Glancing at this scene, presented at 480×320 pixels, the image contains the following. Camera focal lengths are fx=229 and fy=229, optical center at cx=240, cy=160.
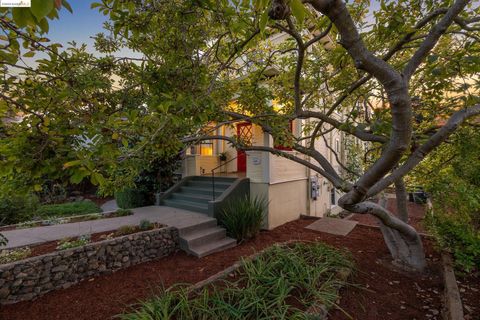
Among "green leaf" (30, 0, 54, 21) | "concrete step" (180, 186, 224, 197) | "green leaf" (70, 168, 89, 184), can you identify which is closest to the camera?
"green leaf" (30, 0, 54, 21)

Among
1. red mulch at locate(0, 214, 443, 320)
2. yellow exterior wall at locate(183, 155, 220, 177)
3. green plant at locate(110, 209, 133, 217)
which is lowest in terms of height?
red mulch at locate(0, 214, 443, 320)

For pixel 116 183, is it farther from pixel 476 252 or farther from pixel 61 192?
pixel 61 192

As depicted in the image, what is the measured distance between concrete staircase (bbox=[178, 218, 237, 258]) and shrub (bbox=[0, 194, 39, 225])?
5394 millimetres

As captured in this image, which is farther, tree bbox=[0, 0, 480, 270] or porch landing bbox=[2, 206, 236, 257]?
porch landing bbox=[2, 206, 236, 257]

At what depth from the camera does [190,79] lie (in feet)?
10.6

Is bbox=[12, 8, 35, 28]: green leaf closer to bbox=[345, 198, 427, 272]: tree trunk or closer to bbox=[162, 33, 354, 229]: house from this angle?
bbox=[345, 198, 427, 272]: tree trunk

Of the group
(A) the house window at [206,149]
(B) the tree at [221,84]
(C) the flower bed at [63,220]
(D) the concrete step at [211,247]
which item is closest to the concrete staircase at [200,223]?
(D) the concrete step at [211,247]

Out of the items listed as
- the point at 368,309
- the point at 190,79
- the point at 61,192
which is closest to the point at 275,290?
the point at 368,309

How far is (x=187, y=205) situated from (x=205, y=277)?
3719 mm

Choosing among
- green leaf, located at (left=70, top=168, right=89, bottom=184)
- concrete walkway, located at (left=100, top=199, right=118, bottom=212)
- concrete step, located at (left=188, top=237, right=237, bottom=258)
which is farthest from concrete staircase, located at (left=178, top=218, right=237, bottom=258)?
concrete walkway, located at (left=100, top=199, right=118, bottom=212)

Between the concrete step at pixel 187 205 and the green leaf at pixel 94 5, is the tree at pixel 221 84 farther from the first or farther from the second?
the concrete step at pixel 187 205

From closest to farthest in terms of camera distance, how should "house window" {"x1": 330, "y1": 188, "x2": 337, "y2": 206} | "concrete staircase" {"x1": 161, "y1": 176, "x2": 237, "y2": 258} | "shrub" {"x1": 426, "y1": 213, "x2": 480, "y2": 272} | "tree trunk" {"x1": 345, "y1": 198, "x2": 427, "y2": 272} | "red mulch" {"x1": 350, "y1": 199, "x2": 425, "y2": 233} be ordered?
"shrub" {"x1": 426, "y1": 213, "x2": 480, "y2": 272}
"tree trunk" {"x1": 345, "y1": 198, "x2": 427, "y2": 272}
"concrete staircase" {"x1": 161, "y1": 176, "x2": 237, "y2": 258}
"red mulch" {"x1": 350, "y1": 199, "x2": 425, "y2": 233}
"house window" {"x1": 330, "y1": 188, "x2": 337, "y2": 206}

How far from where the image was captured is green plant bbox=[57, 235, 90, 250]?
4.41 metres

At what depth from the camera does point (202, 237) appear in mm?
5645
